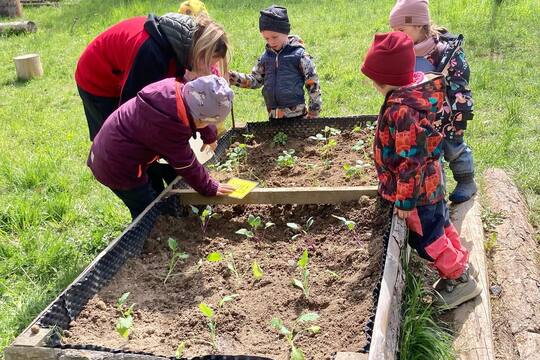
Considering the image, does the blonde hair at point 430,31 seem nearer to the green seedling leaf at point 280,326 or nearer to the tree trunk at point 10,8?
the green seedling leaf at point 280,326

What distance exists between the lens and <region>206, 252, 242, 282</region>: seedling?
9.94ft

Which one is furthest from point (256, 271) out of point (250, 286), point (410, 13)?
point (410, 13)

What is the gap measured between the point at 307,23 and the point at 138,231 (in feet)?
26.0

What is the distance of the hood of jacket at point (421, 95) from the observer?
279cm

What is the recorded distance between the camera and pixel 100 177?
341 cm

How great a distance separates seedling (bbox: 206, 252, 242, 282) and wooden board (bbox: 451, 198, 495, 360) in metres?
1.12

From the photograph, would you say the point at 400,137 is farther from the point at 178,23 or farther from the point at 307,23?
the point at 307,23

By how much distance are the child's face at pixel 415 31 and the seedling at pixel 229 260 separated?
1762 millimetres

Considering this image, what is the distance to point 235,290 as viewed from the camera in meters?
3.00

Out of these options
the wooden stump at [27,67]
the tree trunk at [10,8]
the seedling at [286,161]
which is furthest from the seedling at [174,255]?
the tree trunk at [10,8]

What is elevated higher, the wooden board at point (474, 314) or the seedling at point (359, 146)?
the seedling at point (359, 146)

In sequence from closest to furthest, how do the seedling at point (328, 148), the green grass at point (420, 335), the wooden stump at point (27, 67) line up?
1. the green grass at point (420, 335)
2. the seedling at point (328, 148)
3. the wooden stump at point (27, 67)

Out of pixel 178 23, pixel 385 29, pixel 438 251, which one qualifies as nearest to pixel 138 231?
pixel 178 23

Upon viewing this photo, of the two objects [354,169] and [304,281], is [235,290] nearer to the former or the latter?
[304,281]
